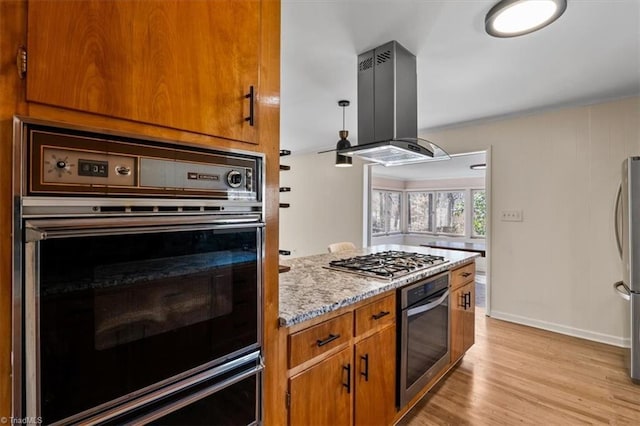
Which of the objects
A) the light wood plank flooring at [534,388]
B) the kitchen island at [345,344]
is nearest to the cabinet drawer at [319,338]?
the kitchen island at [345,344]

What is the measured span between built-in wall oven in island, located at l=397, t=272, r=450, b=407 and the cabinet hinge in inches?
65.9

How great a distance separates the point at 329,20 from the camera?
1918 millimetres

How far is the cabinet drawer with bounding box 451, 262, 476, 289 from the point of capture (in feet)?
7.73

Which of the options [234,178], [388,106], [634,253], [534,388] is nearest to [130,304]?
[234,178]

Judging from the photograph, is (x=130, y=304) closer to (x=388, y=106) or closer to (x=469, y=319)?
(x=388, y=106)

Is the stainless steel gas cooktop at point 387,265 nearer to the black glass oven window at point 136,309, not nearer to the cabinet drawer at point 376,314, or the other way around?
the cabinet drawer at point 376,314

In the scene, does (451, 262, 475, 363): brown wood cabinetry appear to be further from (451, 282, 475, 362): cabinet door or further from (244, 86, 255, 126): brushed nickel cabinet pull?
(244, 86, 255, 126): brushed nickel cabinet pull

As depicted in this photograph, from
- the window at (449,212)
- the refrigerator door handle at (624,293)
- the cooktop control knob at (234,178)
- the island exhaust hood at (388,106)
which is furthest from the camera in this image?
the window at (449,212)

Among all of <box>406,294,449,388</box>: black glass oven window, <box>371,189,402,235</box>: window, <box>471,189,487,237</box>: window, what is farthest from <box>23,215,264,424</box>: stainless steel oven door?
<box>471,189,487,237</box>: window

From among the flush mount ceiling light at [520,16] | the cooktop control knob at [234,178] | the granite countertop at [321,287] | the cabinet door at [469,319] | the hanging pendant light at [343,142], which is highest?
the flush mount ceiling light at [520,16]

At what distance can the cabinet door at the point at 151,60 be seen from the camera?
0.69 meters

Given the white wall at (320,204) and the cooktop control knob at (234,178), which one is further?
the white wall at (320,204)

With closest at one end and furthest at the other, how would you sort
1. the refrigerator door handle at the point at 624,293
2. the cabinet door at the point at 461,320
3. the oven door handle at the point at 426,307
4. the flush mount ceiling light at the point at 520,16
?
the flush mount ceiling light at the point at 520,16 < the oven door handle at the point at 426,307 < the cabinet door at the point at 461,320 < the refrigerator door handle at the point at 624,293

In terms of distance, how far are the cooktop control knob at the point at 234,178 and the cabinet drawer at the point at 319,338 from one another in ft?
2.03
